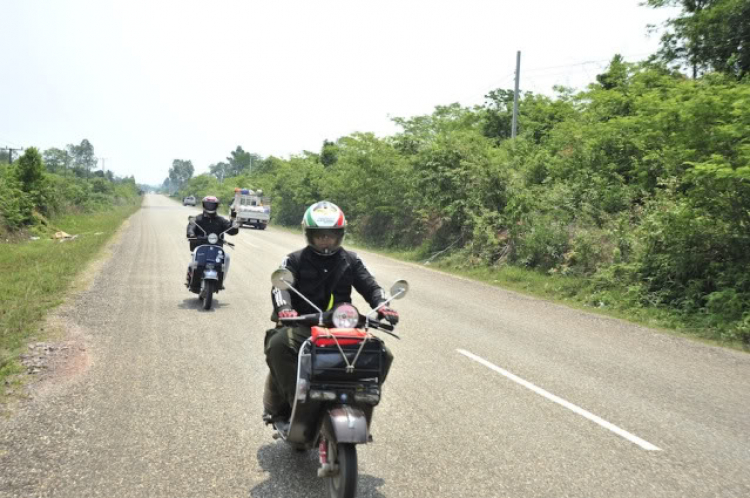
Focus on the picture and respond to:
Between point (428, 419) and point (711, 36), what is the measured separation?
19852 mm

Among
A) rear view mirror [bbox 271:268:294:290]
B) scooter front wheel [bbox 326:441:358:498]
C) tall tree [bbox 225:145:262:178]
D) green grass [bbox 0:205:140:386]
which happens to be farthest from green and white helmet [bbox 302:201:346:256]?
tall tree [bbox 225:145:262:178]

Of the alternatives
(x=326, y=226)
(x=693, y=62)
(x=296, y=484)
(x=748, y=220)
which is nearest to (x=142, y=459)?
(x=296, y=484)

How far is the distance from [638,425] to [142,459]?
411 centimetres

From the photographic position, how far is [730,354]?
8781mm

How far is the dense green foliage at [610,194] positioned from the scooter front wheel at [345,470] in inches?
344

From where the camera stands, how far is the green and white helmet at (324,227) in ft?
13.5

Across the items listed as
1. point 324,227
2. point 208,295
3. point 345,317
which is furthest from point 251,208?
point 345,317

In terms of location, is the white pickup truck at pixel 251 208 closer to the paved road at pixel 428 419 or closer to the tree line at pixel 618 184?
the tree line at pixel 618 184

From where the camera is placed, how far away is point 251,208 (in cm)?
4184

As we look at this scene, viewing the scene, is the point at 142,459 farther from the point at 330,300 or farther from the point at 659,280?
the point at 659,280

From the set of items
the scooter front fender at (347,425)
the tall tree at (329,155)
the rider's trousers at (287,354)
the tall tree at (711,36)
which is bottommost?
the scooter front fender at (347,425)

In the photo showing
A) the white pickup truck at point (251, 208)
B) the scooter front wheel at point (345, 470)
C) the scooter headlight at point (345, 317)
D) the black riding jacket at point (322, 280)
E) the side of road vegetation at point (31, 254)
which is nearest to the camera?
the scooter front wheel at point (345, 470)

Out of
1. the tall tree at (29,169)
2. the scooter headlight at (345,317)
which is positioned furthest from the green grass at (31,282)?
the tall tree at (29,169)

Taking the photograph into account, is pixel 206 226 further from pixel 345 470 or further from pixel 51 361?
pixel 345 470
